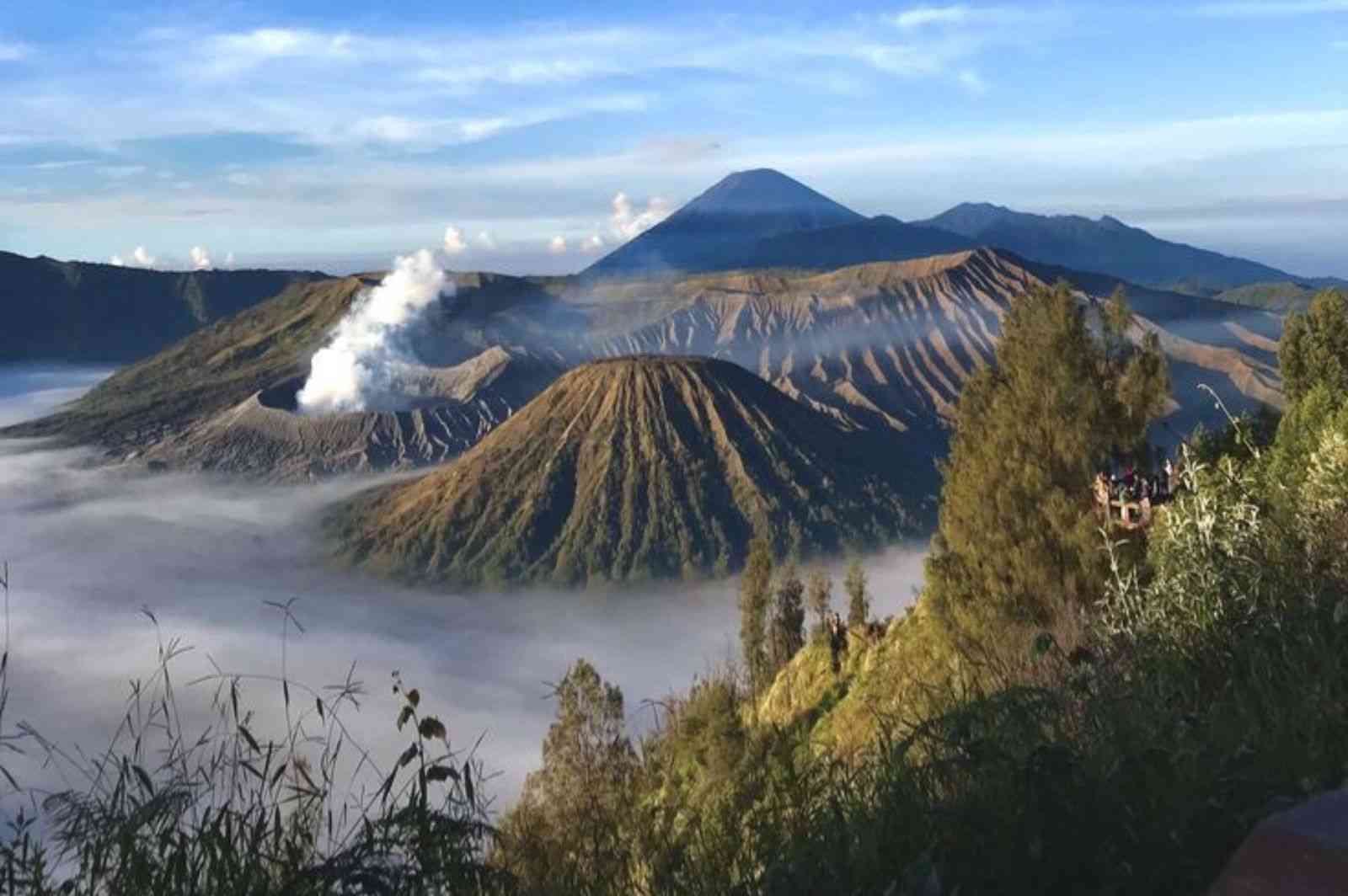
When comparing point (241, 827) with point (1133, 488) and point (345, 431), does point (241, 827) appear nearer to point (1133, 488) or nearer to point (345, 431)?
point (1133, 488)

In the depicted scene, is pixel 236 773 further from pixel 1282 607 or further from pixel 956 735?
pixel 1282 607

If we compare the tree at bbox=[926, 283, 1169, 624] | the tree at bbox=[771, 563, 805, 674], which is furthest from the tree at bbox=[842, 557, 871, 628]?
the tree at bbox=[926, 283, 1169, 624]

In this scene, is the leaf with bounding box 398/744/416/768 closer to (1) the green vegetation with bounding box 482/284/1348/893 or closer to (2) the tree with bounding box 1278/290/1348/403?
(1) the green vegetation with bounding box 482/284/1348/893

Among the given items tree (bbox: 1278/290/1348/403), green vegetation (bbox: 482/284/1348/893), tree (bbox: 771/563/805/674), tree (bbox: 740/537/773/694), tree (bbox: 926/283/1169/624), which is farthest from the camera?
tree (bbox: 740/537/773/694)

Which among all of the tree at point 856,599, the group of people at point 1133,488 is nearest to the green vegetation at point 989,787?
the group of people at point 1133,488

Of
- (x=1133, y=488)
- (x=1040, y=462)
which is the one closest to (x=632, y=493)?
(x=1040, y=462)

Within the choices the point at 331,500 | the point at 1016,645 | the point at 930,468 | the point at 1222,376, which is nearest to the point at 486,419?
the point at 331,500

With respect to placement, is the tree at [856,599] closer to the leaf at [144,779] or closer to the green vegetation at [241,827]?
the green vegetation at [241,827]
